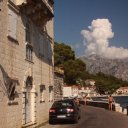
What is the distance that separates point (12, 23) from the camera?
59.4 feet

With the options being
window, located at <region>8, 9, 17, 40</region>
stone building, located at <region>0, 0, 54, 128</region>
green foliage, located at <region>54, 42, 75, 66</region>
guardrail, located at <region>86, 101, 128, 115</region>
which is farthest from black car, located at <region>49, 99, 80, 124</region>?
green foliage, located at <region>54, 42, 75, 66</region>

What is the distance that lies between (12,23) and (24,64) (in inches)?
116

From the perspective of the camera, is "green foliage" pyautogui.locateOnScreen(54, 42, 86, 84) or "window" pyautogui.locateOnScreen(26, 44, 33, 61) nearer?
"window" pyautogui.locateOnScreen(26, 44, 33, 61)

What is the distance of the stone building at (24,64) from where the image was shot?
55.0ft

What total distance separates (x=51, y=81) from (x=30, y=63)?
7.53m

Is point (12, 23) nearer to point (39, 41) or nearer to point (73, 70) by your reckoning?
point (39, 41)

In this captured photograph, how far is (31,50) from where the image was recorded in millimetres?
22078

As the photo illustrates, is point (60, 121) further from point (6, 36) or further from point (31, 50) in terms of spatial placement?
point (6, 36)

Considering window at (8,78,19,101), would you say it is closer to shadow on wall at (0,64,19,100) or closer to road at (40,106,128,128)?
shadow on wall at (0,64,19,100)

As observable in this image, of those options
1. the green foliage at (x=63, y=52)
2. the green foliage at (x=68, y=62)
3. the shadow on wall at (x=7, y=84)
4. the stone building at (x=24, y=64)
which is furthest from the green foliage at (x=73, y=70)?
the shadow on wall at (x=7, y=84)

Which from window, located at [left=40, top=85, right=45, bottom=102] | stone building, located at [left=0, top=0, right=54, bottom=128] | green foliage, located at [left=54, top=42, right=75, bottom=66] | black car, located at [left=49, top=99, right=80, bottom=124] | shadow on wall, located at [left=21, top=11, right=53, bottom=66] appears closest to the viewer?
stone building, located at [left=0, top=0, right=54, bottom=128]

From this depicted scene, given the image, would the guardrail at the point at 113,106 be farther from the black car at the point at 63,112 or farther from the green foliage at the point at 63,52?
the green foliage at the point at 63,52

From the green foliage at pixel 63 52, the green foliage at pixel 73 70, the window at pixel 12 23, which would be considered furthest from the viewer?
the green foliage at pixel 73 70

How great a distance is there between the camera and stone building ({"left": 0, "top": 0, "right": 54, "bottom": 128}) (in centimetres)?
1677
